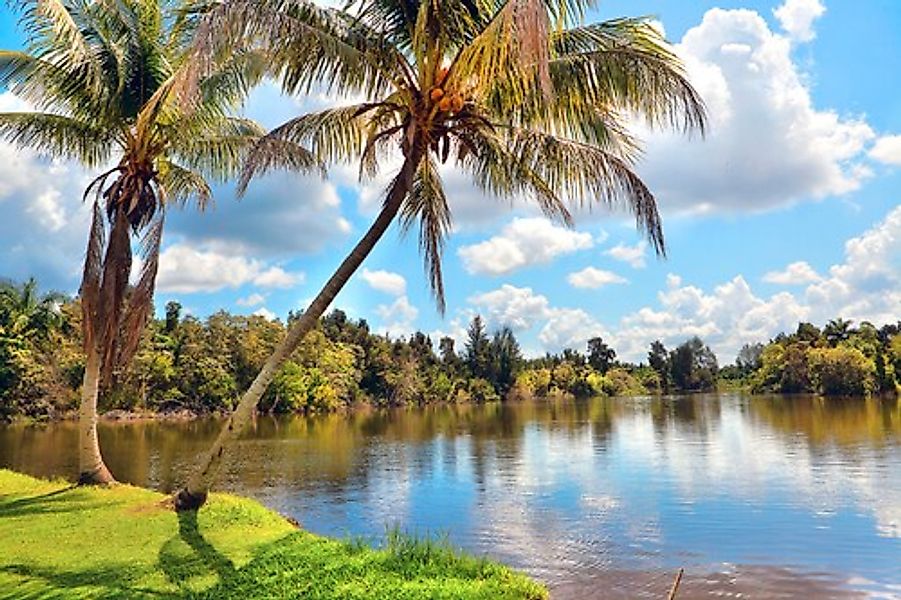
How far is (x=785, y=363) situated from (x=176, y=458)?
71.8 meters

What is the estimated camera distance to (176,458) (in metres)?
27.5

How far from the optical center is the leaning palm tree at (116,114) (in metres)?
12.2

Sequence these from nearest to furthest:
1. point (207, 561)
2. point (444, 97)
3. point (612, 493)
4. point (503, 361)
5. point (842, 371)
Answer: point (207, 561)
point (444, 97)
point (612, 493)
point (842, 371)
point (503, 361)

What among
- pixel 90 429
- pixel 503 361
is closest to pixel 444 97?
pixel 90 429

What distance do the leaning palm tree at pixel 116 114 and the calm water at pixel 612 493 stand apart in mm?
5991

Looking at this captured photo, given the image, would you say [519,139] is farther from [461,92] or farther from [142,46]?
[142,46]

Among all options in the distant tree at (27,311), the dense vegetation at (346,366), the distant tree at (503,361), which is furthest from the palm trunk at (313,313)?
the distant tree at (503,361)

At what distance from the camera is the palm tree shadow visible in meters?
7.98

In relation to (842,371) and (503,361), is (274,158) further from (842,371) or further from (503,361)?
(503,361)

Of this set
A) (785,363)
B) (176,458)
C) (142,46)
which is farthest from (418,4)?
(785,363)

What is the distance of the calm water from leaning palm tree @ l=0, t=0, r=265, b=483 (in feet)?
19.7

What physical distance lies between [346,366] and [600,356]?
5128cm

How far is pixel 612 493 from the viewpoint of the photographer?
19.6 m

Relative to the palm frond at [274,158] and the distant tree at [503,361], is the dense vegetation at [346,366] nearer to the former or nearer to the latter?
the distant tree at [503,361]
